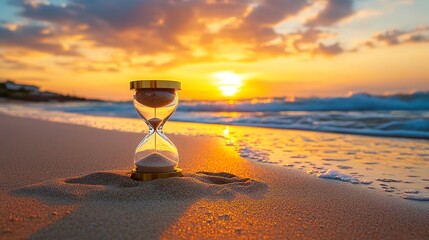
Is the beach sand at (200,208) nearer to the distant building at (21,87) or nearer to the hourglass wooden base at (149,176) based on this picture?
the hourglass wooden base at (149,176)

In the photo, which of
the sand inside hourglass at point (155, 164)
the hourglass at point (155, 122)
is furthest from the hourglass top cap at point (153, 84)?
the sand inside hourglass at point (155, 164)

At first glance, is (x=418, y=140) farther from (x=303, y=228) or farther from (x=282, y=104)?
(x=282, y=104)

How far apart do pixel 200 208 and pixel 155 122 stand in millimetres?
744

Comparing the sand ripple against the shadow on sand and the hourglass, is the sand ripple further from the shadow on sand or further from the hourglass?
the hourglass

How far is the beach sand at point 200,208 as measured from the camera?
174 centimetres

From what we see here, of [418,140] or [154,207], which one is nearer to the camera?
[154,207]

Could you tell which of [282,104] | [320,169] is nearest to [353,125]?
[320,169]

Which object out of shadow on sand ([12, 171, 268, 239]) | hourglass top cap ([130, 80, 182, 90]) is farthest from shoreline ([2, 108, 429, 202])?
hourglass top cap ([130, 80, 182, 90])

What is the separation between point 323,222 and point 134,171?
1.29 meters

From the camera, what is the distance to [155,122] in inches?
102

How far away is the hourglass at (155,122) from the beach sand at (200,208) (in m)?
0.13

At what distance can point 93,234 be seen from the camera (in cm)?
166

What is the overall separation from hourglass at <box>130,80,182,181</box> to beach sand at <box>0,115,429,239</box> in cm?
13

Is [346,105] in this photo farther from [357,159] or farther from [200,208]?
[200,208]
